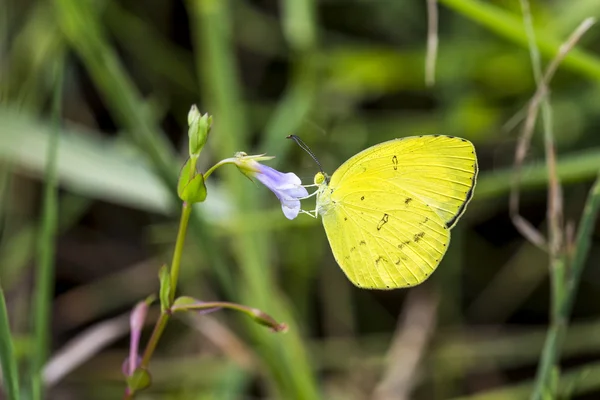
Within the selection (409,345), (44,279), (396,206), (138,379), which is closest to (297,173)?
(409,345)

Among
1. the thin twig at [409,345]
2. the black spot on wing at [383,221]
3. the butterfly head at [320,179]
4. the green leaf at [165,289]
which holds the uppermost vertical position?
the butterfly head at [320,179]

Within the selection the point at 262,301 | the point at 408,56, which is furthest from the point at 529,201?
the point at 262,301

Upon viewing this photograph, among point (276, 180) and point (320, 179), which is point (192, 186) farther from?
point (320, 179)

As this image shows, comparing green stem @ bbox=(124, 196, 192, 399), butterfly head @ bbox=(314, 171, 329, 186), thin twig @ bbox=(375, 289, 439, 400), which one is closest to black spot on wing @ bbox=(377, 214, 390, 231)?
butterfly head @ bbox=(314, 171, 329, 186)

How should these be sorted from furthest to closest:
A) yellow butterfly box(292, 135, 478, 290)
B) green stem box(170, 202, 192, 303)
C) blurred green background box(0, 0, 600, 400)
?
blurred green background box(0, 0, 600, 400)
yellow butterfly box(292, 135, 478, 290)
green stem box(170, 202, 192, 303)

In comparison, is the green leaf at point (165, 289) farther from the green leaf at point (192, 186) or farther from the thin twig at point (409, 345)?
the thin twig at point (409, 345)

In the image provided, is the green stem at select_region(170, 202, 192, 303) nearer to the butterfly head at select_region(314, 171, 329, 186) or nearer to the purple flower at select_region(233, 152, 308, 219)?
the purple flower at select_region(233, 152, 308, 219)

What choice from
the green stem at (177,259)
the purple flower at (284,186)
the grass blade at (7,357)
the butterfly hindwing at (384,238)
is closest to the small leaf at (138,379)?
the green stem at (177,259)
